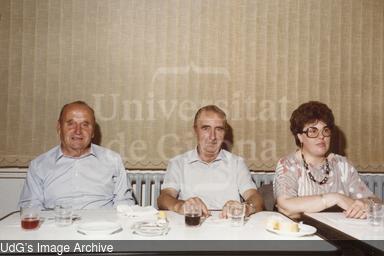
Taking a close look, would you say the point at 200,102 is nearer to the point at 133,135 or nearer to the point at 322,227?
the point at 133,135

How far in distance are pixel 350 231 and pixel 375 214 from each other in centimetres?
20

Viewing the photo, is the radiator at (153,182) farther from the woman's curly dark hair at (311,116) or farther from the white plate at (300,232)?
the white plate at (300,232)

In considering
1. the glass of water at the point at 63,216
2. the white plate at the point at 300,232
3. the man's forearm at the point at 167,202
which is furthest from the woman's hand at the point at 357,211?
the glass of water at the point at 63,216

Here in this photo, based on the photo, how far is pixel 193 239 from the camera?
4.97 ft

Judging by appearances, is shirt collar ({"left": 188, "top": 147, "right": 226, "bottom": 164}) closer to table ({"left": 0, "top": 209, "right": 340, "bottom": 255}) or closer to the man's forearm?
the man's forearm

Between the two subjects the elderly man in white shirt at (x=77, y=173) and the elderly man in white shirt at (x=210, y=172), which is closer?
the elderly man in white shirt at (x=77, y=173)

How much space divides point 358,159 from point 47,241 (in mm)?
2877

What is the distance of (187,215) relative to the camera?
68.5 inches

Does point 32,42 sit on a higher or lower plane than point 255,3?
lower

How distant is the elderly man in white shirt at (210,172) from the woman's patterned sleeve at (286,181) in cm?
27

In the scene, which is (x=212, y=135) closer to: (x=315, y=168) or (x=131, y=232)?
(x=315, y=168)

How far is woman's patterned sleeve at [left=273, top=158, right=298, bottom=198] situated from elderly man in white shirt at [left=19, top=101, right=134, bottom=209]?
985 mm

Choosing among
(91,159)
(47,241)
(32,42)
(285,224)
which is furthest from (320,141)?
(32,42)

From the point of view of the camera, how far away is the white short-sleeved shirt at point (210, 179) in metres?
2.72
